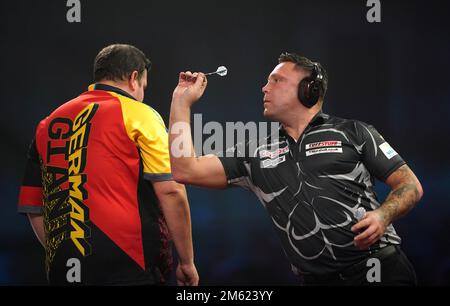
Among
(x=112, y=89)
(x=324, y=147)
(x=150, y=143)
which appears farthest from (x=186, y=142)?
(x=324, y=147)

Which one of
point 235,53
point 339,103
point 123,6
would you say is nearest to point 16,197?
point 123,6

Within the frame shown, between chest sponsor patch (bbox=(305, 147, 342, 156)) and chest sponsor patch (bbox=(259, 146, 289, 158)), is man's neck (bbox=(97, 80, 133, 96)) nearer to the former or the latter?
chest sponsor patch (bbox=(259, 146, 289, 158))

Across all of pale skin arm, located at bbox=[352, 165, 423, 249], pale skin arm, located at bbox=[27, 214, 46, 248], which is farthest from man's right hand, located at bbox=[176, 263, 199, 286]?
pale skin arm, located at bbox=[352, 165, 423, 249]

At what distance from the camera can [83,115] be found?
192 cm

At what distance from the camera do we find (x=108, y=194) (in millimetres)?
1864

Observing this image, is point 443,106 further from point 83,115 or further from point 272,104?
point 83,115

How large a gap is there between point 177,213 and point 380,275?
0.74 m

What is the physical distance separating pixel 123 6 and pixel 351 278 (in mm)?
2110

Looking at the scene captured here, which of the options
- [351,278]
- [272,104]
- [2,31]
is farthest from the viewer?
[2,31]

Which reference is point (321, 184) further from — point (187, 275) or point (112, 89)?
point (112, 89)

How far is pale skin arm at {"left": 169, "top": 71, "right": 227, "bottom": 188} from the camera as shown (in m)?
1.80

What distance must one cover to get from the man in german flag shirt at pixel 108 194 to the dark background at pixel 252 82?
1.22m

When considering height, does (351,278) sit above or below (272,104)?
below

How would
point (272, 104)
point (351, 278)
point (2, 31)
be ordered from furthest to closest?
point (2, 31) → point (272, 104) → point (351, 278)
